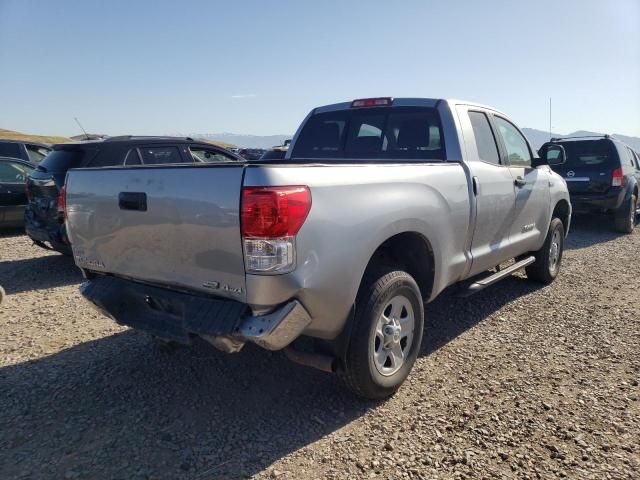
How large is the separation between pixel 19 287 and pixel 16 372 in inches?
102

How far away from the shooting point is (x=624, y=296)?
544 centimetres

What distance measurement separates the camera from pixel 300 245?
238cm

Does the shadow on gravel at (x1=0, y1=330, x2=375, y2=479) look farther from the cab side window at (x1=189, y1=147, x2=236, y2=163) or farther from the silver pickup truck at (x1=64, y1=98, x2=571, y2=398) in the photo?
the cab side window at (x1=189, y1=147, x2=236, y2=163)

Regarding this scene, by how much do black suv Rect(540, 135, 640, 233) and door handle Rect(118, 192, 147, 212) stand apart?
865cm

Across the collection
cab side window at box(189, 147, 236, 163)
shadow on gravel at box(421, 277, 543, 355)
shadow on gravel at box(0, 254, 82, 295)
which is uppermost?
cab side window at box(189, 147, 236, 163)

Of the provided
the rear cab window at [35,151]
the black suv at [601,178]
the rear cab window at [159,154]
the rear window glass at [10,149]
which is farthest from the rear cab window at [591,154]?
the rear window glass at [10,149]

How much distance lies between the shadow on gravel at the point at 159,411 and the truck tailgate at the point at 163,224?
865mm

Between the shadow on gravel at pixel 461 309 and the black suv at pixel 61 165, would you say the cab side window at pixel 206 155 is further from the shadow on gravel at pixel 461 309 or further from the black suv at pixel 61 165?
the shadow on gravel at pixel 461 309

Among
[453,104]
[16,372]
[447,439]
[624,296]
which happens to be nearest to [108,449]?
[16,372]

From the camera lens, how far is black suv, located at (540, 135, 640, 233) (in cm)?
930

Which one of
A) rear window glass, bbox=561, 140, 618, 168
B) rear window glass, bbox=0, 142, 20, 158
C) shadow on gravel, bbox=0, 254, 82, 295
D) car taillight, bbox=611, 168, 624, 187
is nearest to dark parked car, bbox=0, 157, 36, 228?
shadow on gravel, bbox=0, 254, 82, 295

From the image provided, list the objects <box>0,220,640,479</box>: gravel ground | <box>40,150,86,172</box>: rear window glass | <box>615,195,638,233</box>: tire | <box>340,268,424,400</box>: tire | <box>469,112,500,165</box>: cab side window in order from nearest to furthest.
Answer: <box>0,220,640,479</box>: gravel ground, <box>340,268,424,400</box>: tire, <box>469,112,500,165</box>: cab side window, <box>40,150,86,172</box>: rear window glass, <box>615,195,638,233</box>: tire

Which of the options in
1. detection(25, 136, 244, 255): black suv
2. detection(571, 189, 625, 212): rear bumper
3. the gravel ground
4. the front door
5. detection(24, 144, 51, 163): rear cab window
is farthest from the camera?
detection(24, 144, 51, 163): rear cab window

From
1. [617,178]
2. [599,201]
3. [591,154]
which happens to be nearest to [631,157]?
[591,154]
